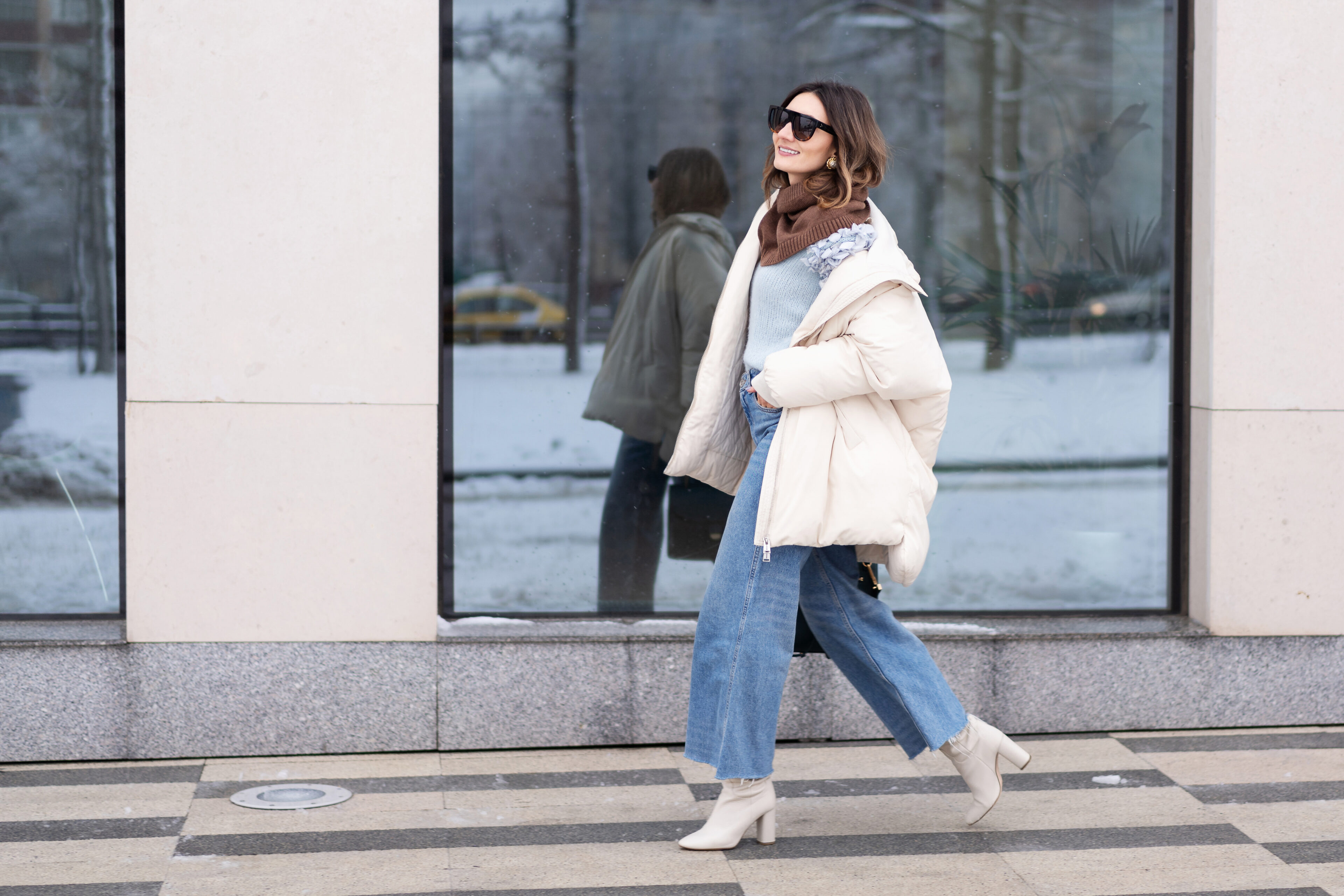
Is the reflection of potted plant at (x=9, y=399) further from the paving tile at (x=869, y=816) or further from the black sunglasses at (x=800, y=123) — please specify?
the black sunglasses at (x=800, y=123)

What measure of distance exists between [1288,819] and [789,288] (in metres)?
2.10

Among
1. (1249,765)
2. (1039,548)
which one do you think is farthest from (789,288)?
(1249,765)

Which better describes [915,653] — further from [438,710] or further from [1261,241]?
[1261,241]

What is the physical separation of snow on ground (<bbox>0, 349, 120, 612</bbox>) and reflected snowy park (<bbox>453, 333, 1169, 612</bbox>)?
4.93 ft

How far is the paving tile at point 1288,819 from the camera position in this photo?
405 cm

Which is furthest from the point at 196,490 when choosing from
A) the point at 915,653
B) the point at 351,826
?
the point at 915,653

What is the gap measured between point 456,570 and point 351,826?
1.31m

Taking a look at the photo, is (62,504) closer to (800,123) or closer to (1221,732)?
(800,123)

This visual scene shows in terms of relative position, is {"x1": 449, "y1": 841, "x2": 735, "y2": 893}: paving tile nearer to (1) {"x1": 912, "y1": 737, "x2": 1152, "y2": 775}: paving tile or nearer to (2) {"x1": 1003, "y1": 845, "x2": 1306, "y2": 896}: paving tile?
(2) {"x1": 1003, "y1": 845, "x2": 1306, "y2": 896}: paving tile

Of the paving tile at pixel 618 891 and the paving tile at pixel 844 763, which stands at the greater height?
the paving tile at pixel 844 763

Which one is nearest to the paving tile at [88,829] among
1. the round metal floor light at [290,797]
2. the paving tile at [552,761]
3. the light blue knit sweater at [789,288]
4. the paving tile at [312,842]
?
the paving tile at [312,842]

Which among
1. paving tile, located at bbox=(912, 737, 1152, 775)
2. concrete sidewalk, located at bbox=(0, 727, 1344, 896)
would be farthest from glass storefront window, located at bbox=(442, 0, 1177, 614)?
concrete sidewalk, located at bbox=(0, 727, 1344, 896)

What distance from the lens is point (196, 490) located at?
475cm

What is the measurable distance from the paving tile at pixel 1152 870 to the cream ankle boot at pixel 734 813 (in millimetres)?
664
